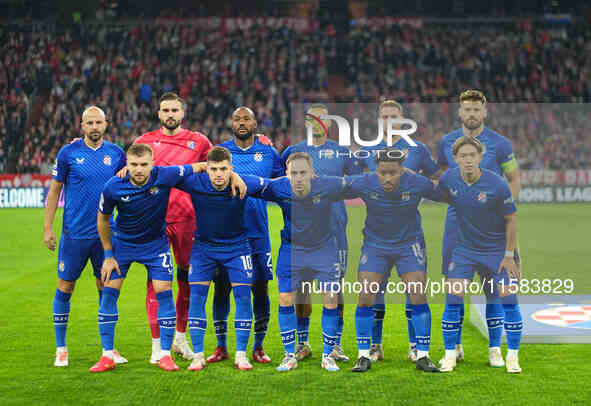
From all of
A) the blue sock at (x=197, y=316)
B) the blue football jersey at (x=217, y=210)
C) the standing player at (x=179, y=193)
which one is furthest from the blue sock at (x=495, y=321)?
the standing player at (x=179, y=193)

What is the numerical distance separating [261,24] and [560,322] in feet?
88.5

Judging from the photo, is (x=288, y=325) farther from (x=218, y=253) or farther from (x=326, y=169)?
(x=326, y=169)

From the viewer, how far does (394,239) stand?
6.45 m

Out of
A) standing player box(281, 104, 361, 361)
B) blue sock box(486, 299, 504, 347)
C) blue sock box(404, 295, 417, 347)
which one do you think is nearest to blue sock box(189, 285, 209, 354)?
standing player box(281, 104, 361, 361)

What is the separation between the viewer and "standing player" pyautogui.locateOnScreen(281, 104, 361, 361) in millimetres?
6945

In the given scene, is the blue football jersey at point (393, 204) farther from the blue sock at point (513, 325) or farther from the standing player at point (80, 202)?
the standing player at point (80, 202)

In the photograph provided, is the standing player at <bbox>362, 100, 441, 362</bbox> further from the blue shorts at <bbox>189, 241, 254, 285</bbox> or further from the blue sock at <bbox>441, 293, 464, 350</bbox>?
the blue shorts at <bbox>189, 241, 254, 285</bbox>

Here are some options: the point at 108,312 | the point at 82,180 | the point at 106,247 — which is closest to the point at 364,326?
the point at 108,312

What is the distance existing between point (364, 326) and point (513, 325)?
1.24m

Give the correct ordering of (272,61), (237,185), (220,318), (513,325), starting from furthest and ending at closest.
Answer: (272,61) → (220,318) → (513,325) → (237,185)

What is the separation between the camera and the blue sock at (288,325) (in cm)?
647

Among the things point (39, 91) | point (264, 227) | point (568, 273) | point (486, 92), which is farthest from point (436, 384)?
point (39, 91)

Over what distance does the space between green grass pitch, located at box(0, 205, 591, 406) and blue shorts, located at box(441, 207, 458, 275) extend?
0.16m

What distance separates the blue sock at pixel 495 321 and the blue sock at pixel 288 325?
1.68 m
